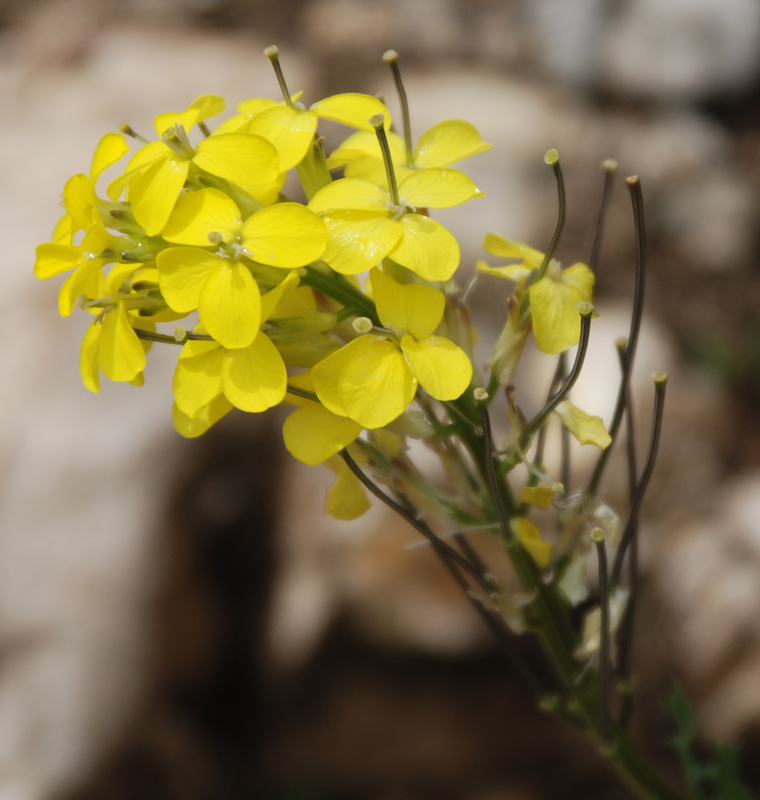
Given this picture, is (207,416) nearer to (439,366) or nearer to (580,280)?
(439,366)

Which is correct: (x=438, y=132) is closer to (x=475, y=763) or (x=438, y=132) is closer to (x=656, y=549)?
(x=656, y=549)

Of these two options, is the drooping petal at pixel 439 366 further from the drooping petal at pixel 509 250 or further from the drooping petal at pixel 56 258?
the drooping petal at pixel 56 258

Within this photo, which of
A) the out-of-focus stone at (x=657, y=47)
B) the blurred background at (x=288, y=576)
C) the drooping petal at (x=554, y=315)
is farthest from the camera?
the out-of-focus stone at (x=657, y=47)

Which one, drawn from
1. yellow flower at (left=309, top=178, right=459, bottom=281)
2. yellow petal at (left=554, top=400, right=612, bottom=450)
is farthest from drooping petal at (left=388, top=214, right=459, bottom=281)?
yellow petal at (left=554, top=400, right=612, bottom=450)

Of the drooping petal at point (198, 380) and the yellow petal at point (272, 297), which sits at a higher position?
the yellow petal at point (272, 297)

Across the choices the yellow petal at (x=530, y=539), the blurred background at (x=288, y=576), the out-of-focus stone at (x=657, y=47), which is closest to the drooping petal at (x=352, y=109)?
the yellow petal at (x=530, y=539)

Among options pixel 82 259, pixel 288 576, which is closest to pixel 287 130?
pixel 82 259

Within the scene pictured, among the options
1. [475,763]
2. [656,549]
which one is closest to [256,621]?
[475,763]

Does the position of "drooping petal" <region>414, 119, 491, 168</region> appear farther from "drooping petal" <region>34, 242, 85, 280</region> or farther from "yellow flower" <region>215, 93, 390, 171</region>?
"drooping petal" <region>34, 242, 85, 280</region>
